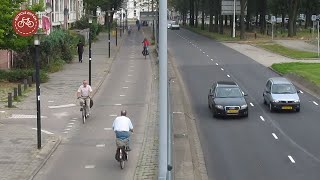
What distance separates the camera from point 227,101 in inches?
1104

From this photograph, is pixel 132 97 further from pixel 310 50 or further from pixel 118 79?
pixel 310 50

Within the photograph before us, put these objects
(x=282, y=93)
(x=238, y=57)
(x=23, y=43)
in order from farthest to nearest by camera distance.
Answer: (x=238, y=57)
(x=23, y=43)
(x=282, y=93)

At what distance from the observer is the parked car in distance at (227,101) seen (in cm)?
2748

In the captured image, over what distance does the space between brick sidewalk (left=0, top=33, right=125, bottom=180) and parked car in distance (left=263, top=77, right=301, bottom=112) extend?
928 cm

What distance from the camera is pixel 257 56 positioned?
196ft

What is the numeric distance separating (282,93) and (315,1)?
84.0 meters

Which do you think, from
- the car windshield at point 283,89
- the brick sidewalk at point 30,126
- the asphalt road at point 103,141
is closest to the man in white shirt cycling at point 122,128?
the asphalt road at point 103,141

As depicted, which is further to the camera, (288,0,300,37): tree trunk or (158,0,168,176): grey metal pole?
(288,0,300,37): tree trunk

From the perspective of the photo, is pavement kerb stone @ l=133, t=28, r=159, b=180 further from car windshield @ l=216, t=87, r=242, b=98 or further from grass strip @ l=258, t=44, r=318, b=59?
grass strip @ l=258, t=44, r=318, b=59

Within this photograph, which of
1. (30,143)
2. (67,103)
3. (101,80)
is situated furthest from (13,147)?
(101,80)

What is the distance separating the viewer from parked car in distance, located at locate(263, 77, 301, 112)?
2905 cm

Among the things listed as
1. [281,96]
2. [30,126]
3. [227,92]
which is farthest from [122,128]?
[281,96]

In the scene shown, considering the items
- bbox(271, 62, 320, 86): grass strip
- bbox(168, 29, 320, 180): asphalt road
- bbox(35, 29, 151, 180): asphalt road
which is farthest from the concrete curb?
bbox(271, 62, 320, 86): grass strip

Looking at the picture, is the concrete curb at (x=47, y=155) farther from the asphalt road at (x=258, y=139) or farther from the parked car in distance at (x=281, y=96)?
the parked car in distance at (x=281, y=96)
